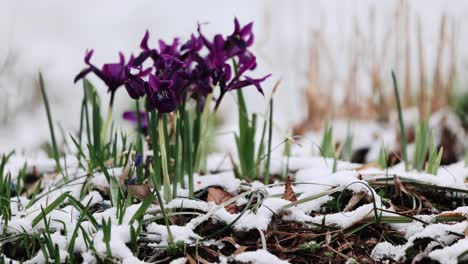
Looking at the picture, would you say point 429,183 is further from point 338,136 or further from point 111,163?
point 338,136

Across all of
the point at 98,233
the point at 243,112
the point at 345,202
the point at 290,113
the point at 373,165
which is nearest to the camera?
the point at 98,233

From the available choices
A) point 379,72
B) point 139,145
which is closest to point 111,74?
point 139,145

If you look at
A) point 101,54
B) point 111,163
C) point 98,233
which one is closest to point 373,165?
point 111,163

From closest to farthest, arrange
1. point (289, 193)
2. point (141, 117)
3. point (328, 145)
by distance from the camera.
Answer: point (289, 193)
point (141, 117)
point (328, 145)

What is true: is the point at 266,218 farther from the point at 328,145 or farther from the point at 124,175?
the point at 328,145

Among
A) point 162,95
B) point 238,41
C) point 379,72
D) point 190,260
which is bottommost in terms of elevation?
point 190,260

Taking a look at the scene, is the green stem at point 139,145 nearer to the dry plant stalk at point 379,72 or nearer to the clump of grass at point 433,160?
the clump of grass at point 433,160

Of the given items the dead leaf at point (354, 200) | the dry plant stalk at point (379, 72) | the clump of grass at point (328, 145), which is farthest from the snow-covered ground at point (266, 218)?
the dry plant stalk at point (379, 72)
